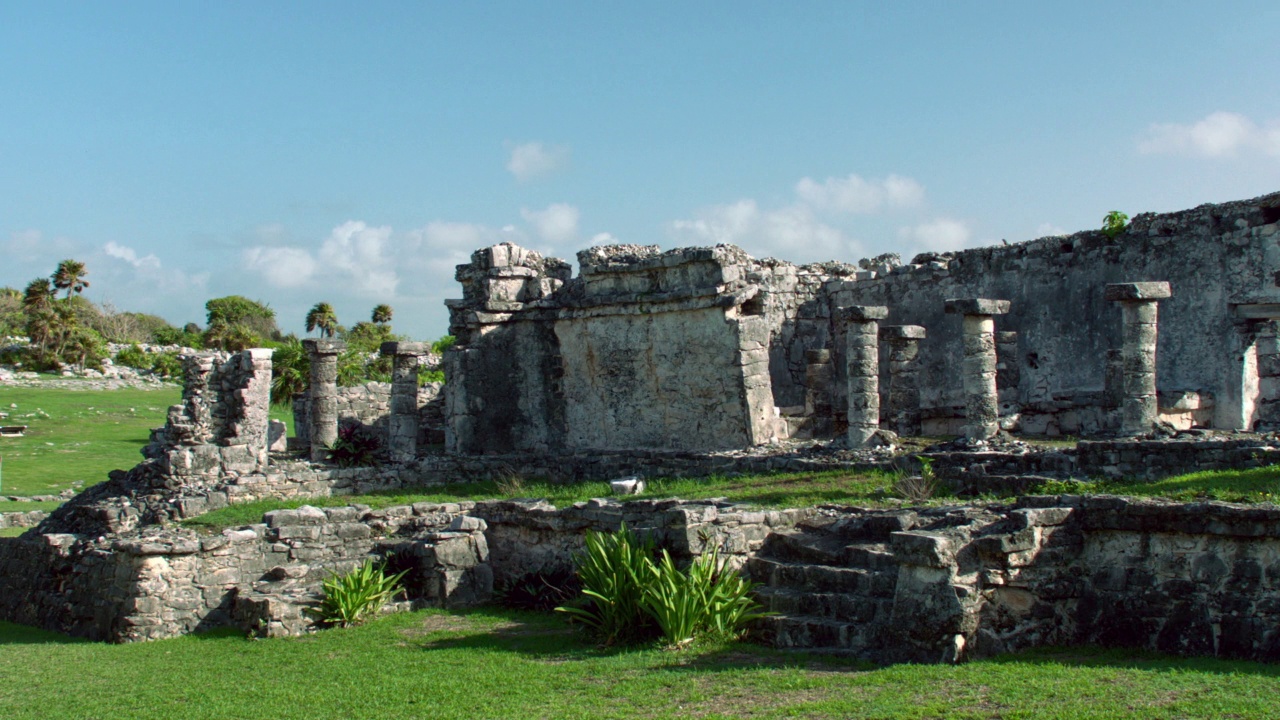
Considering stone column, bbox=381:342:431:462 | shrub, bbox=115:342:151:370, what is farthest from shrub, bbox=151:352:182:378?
stone column, bbox=381:342:431:462

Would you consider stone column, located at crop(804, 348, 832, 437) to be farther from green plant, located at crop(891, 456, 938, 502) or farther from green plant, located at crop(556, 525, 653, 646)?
green plant, located at crop(556, 525, 653, 646)

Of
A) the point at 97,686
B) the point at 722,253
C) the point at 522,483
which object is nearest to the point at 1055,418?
the point at 722,253

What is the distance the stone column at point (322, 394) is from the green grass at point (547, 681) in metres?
9.56

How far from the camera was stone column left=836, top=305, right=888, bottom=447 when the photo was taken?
17.6 m

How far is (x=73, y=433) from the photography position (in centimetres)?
3566

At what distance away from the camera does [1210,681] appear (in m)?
6.83

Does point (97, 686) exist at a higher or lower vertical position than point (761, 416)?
lower

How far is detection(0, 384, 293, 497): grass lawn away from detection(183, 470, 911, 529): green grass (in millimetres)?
9550

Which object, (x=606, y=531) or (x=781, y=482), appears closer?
(x=606, y=531)

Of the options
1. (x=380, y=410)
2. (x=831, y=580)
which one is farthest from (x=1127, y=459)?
(x=380, y=410)

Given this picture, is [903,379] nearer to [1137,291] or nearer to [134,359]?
[1137,291]

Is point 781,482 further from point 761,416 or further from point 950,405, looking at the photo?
point 950,405

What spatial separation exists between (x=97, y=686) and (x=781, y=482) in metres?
8.31

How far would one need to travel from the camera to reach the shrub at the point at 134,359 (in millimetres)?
53594
